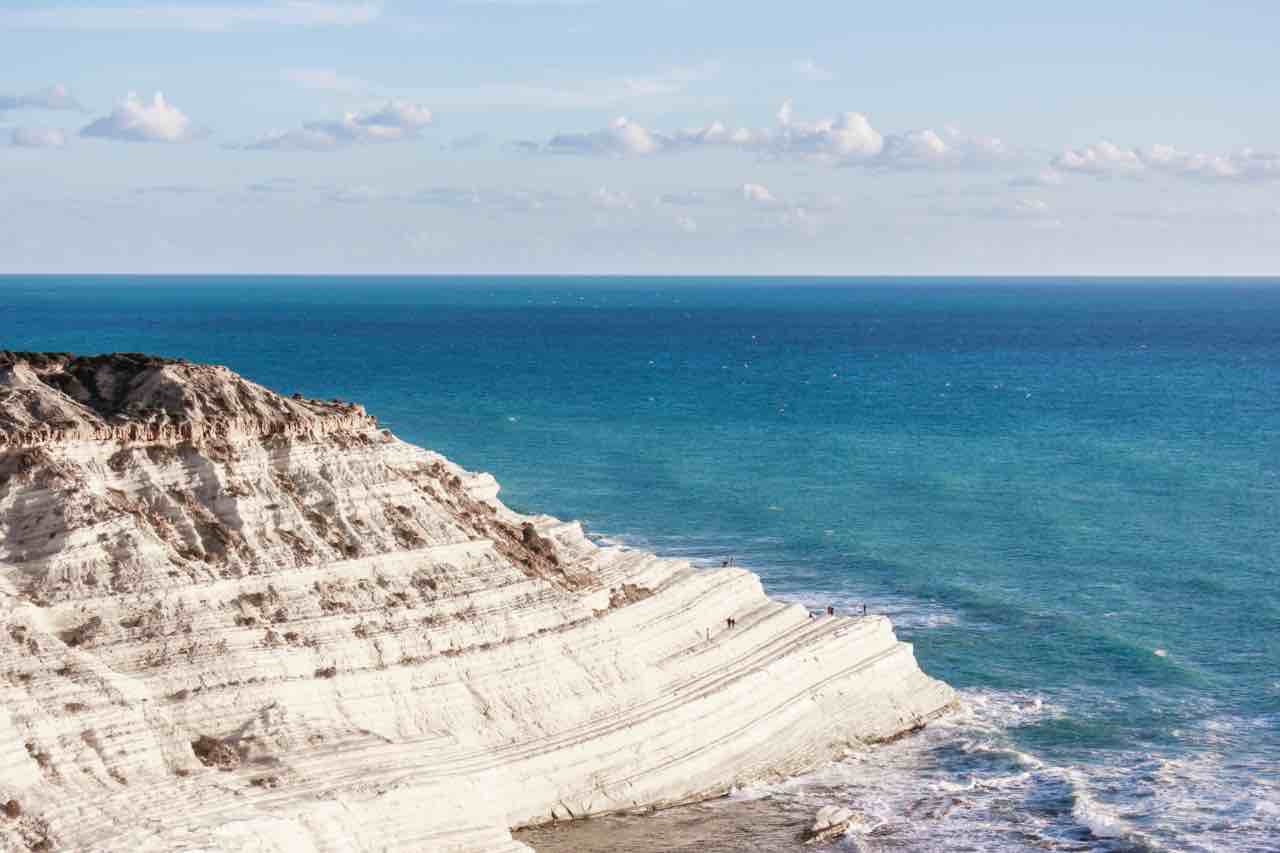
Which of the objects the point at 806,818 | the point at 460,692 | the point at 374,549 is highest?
the point at 374,549

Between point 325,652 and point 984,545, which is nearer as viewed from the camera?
point 325,652

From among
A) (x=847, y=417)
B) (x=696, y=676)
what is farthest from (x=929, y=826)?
(x=847, y=417)

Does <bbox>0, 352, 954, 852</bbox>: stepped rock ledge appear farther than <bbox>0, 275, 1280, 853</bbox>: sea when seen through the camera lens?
No

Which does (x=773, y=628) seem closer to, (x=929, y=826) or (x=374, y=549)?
(x=929, y=826)

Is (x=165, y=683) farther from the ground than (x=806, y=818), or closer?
farther from the ground

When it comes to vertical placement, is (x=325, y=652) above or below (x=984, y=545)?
above

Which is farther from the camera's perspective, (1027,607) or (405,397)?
(405,397)

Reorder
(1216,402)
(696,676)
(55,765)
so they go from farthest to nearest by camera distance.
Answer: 1. (1216,402)
2. (696,676)
3. (55,765)

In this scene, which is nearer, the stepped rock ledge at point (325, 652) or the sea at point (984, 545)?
the stepped rock ledge at point (325, 652)
